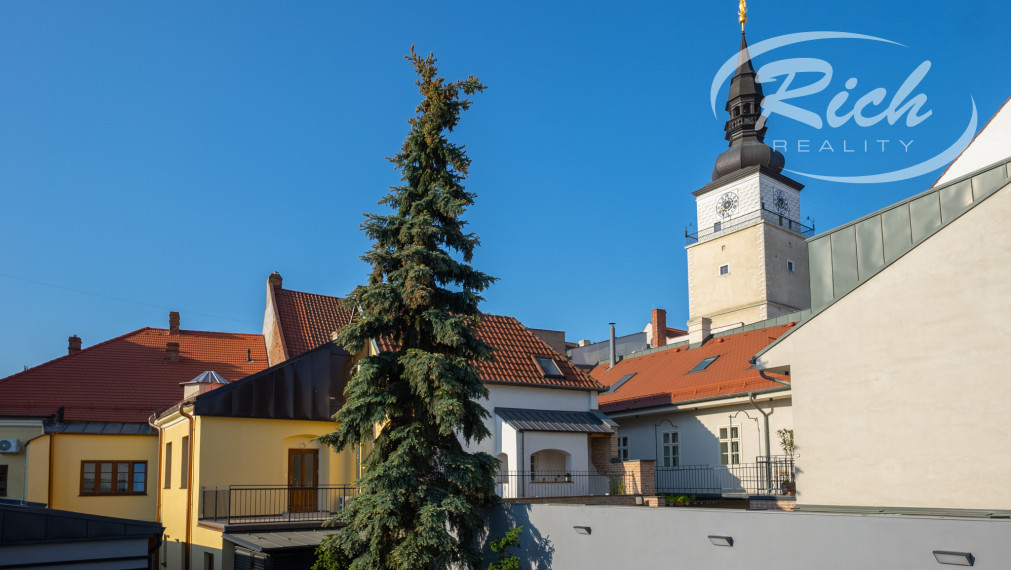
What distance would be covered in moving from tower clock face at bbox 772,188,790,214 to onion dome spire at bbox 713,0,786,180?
150 cm

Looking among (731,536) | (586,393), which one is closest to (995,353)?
(731,536)

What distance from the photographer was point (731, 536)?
10.2 m

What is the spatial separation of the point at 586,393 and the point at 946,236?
13.6m

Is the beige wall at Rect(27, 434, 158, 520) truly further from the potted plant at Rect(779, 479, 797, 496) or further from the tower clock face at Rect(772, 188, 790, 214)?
the tower clock face at Rect(772, 188, 790, 214)

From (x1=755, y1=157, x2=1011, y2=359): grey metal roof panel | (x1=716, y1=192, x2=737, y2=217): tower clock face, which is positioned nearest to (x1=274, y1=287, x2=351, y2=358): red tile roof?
(x1=755, y1=157, x2=1011, y2=359): grey metal roof panel

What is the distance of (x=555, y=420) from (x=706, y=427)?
4.60 m

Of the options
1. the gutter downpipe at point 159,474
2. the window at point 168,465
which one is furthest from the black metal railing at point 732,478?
the gutter downpipe at point 159,474

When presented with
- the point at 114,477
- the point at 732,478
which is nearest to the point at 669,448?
the point at 732,478

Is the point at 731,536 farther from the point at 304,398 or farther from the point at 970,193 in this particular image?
the point at 304,398

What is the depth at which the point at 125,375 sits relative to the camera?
27.4 m

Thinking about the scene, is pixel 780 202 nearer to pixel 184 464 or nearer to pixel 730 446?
pixel 730 446

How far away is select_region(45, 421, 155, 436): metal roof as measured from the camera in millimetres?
23719

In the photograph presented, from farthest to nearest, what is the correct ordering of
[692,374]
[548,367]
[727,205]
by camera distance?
[727,205] → [692,374] → [548,367]

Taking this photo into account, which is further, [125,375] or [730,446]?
[125,375]
